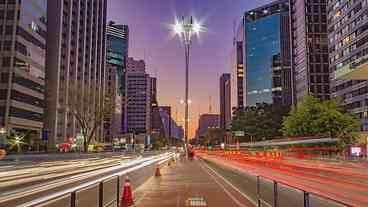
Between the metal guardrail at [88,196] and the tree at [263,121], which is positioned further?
the tree at [263,121]

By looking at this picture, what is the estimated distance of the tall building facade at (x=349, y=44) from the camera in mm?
94062

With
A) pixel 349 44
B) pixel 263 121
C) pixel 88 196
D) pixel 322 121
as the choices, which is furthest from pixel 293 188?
pixel 263 121

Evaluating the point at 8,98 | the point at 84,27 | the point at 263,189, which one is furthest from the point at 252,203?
the point at 84,27

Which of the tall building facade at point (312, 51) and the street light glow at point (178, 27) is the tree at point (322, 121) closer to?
the street light glow at point (178, 27)

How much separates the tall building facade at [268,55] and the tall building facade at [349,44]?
55770 millimetres

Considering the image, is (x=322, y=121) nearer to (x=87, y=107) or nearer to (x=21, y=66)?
(x=87, y=107)

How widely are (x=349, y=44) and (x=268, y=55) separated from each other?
3246 inches

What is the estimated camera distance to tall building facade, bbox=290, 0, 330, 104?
4823 inches

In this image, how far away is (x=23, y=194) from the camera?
16828 millimetres

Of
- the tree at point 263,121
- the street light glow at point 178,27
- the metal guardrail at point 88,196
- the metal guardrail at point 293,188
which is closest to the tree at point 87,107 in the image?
the street light glow at point 178,27

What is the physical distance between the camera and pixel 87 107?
251 ft

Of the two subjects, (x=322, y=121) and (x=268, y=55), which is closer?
(x=322, y=121)

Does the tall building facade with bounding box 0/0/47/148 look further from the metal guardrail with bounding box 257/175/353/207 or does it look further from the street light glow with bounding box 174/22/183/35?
the metal guardrail with bounding box 257/175/353/207

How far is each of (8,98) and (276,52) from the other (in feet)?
407
